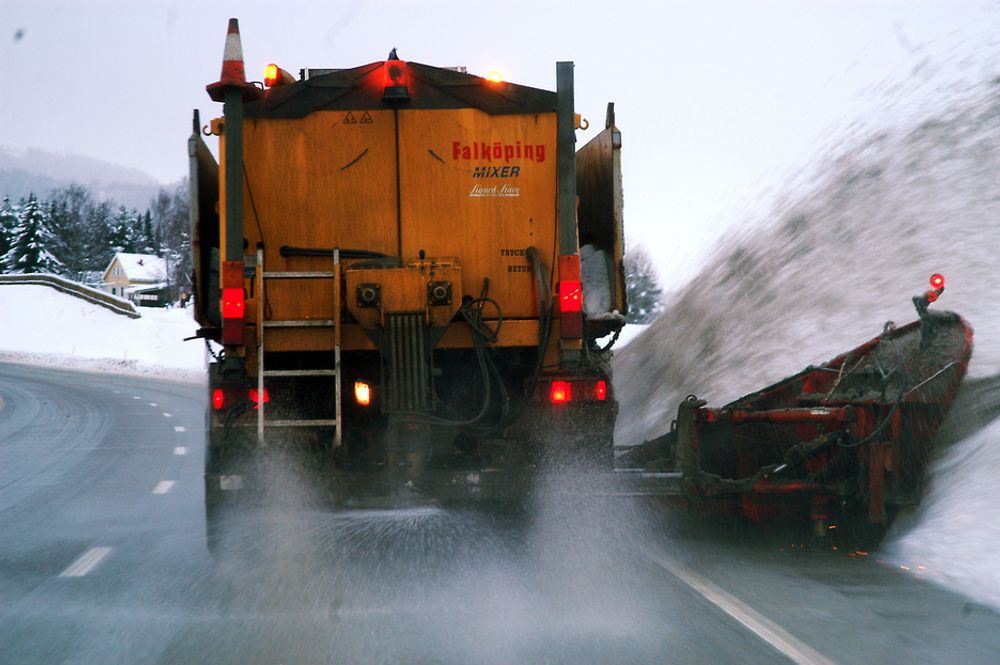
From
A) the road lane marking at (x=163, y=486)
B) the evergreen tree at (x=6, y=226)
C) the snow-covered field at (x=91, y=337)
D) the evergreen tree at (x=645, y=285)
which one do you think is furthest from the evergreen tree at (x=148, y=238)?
the road lane marking at (x=163, y=486)

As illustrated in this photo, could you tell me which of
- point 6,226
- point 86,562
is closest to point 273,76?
point 86,562

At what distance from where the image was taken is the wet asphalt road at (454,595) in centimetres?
555

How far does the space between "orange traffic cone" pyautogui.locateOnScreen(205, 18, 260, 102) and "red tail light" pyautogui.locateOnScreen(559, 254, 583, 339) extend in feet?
8.57

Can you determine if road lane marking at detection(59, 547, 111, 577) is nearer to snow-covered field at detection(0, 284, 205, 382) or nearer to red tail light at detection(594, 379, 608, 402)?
red tail light at detection(594, 379, 608, 402)

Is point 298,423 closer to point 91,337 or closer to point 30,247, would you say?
point 91,337

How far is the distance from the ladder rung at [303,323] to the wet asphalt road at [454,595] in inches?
62.1

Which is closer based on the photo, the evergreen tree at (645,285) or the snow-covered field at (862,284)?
the snow-covered field at (862,284)

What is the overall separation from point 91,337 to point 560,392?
57427 mm

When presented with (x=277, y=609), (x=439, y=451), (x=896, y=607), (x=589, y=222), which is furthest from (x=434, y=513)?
(x=896, y=607)

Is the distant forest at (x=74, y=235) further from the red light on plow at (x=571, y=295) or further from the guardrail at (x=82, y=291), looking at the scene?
the red light on plow at (x=571, y=295)

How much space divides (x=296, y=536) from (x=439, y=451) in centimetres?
127

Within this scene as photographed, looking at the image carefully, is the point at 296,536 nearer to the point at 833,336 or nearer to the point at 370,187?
the point at 370,187

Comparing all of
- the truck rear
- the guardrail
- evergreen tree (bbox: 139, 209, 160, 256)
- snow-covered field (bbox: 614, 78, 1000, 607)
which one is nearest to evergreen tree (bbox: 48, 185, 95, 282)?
evergreen tree (bbox: 139, 209, 160, 256)

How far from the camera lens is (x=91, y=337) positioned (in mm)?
61750
